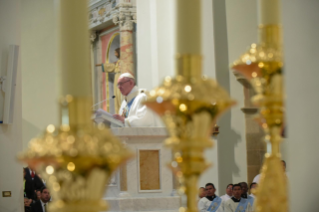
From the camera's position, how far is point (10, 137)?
1035 cm

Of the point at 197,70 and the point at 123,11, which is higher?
the point at 123,11

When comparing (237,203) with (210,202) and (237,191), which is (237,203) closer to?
(237,191)

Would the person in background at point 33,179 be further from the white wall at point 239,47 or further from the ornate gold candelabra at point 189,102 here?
the ornate gold candelabra at point 189,102

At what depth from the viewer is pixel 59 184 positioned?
114cm

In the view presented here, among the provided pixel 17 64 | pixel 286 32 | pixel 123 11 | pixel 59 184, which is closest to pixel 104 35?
pixel 123 11

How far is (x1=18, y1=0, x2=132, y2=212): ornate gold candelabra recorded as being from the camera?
1104 mm

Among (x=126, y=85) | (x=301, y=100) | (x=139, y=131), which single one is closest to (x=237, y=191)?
(x=139, y=131)

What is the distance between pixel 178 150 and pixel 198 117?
11 centimetres

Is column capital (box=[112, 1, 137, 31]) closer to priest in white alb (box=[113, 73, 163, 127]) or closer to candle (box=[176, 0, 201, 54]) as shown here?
priest in white alb (box=[113, 73, 163, 127])

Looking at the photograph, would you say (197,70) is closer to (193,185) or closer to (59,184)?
(193,185)

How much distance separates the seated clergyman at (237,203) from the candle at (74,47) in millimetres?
7319

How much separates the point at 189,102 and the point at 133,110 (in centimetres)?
643

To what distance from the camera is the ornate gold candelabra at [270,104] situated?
5.40ft

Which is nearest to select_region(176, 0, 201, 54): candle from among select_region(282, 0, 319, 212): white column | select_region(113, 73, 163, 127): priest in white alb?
select_region(282, 0, 319, 212): white column
